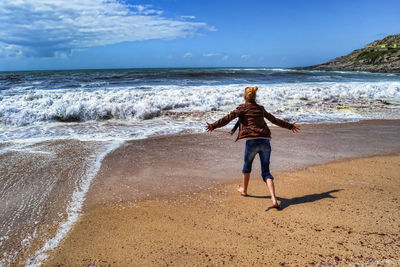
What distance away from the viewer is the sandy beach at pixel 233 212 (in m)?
2.50

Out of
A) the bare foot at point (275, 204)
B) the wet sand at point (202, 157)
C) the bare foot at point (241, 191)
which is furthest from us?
the wet sand at point (202, 157)

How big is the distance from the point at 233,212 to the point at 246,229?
1.27 feet

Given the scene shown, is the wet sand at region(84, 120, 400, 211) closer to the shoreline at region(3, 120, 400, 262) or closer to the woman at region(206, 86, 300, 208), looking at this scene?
the shoreline at region(3, 120, 400, 262)

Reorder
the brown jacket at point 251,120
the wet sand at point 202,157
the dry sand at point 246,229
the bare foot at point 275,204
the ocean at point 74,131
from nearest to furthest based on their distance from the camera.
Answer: the dry sand at point 246,229 < the ocean at point 74,131 < the bare foot at point 275,204 < the brown jacket at point 251,120 < the wet sand at point 202,157

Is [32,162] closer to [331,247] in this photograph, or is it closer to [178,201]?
[178,201]

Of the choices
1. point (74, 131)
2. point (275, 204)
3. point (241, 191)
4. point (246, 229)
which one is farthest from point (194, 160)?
point (74, 131)

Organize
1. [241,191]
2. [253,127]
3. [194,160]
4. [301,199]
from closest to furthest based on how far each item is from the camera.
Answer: [253,127]
[301,199]
[241,191]
[194,160]

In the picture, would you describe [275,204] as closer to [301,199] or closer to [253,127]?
[301,199]

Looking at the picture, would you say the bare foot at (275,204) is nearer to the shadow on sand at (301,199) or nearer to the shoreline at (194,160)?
the shadow on sand at (301,199)

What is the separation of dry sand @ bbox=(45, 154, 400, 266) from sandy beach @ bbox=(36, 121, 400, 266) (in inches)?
0.4

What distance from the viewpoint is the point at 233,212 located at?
326 centimetres

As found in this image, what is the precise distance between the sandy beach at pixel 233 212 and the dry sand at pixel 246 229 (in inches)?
0.4

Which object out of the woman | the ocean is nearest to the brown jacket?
the woman

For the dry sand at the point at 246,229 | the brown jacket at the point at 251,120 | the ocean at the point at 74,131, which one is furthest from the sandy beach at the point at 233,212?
the brown jacket at the point at 251,120
